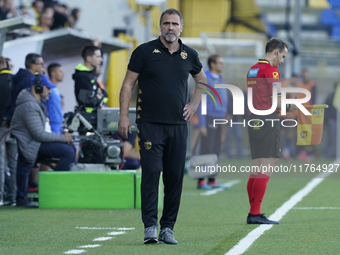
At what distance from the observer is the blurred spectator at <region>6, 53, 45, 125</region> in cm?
900

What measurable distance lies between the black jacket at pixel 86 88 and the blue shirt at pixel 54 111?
0.47m

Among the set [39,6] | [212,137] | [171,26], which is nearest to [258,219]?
[171,26]

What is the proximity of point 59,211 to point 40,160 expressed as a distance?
3.35 feet

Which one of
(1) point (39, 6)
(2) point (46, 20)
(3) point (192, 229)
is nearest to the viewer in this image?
(3) point (192, 229)

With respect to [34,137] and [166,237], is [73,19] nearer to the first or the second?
[34,137]

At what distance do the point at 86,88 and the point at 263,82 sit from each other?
9.48ft

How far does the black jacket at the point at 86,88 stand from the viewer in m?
8.91

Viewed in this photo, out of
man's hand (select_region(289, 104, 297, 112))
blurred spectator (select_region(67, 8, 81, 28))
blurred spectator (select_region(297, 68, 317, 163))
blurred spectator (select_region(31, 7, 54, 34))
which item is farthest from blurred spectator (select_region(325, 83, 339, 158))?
man's hand (select_region(289, 104, 297, 112))

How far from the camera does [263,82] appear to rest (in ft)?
22.8

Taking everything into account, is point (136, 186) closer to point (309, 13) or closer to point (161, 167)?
point (161, 167)

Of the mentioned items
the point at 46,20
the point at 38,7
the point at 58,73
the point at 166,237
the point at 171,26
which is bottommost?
the point at 166,237

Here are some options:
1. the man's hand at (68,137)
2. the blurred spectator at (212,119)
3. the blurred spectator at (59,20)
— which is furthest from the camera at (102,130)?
the blurred spectator at (59,20)

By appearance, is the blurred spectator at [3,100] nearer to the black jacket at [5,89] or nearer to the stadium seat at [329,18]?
the black jacket at [5,89]

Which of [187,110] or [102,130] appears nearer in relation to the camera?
[187,110]
